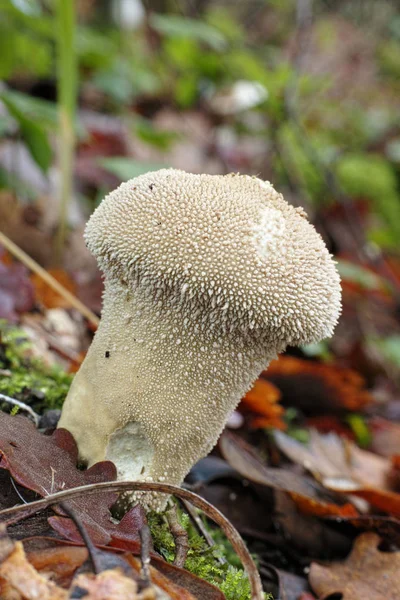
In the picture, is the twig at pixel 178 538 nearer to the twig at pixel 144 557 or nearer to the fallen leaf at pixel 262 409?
the twig at pixel 144 557

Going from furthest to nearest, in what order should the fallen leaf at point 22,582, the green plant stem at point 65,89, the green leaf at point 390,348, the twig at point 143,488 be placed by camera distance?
1. the green leaf at point 390,348
2. the green plant stem at point 65,89
3. the twig at point 143,488
4. the fallen leaf at point 22,582

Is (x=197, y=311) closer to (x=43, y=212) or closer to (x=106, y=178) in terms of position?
(x=43, y=212)

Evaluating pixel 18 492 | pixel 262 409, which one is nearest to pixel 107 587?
pixel 18 492

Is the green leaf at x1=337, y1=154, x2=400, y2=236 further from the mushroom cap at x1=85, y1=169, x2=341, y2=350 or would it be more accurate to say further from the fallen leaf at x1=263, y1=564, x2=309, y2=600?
the mushroom cap at x1=85, y1=169, x2=341, y2=350

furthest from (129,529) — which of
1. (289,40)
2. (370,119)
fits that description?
(289,40)

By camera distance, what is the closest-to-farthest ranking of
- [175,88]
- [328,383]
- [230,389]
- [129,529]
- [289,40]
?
[129,529]
[230,389]
[328,383]
[175,88]
[289,40]

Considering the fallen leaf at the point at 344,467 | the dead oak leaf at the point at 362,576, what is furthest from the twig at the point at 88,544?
the fallen leaf at the point at 344,467

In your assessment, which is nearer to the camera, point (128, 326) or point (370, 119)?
point (128, 326)
